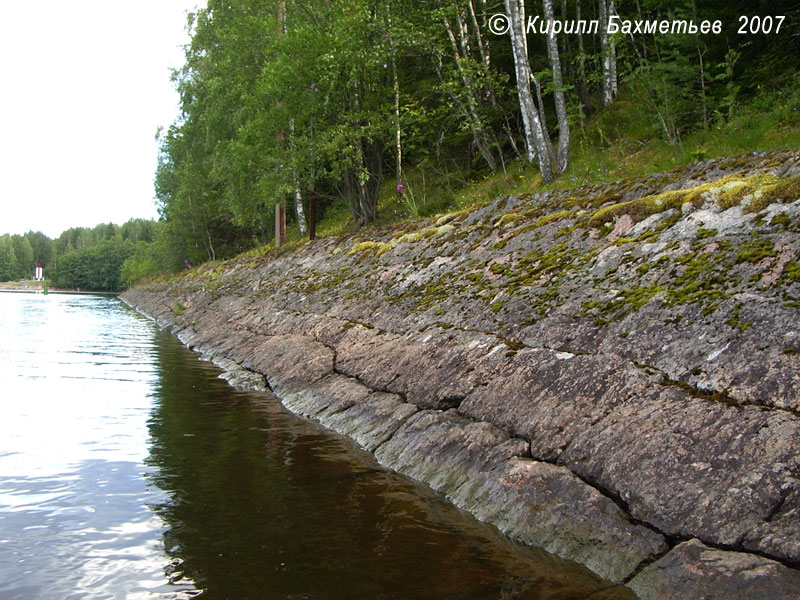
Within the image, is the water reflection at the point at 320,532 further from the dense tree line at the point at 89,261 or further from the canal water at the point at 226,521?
the dense tree line at the point at 89,261

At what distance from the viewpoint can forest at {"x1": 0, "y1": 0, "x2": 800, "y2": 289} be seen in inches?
627

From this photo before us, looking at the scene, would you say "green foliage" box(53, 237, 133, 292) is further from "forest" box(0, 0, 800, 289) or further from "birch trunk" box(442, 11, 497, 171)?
"birch trunk" box(442, 11, 497, 171)

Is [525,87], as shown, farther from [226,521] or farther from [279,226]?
[279,226]

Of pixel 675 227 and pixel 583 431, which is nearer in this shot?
pixel 583 431

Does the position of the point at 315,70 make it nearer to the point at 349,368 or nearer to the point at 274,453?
the point at 349,368

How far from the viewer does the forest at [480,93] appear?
1591 centimetres

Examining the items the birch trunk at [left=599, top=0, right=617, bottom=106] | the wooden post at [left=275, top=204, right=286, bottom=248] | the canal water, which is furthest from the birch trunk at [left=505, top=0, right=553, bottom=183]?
the wooden post at [left=275, top=204, right=286, bottom=248]

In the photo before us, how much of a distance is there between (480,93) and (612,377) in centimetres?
2066

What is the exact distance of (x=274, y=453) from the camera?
25.1ft

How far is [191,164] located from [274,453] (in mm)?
42319

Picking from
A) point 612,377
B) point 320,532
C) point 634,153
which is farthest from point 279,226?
point 320,532

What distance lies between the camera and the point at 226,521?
5.41 m

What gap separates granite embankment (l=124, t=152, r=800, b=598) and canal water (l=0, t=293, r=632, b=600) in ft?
1.55

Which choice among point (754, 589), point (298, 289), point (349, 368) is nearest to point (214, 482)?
point (349, 368)
